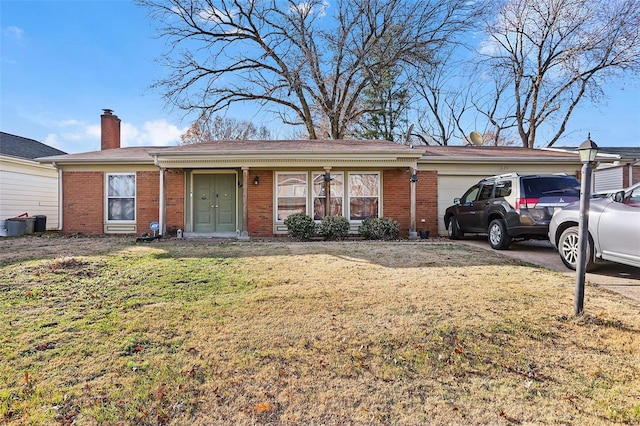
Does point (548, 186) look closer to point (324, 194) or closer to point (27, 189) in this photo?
point (324, 194)

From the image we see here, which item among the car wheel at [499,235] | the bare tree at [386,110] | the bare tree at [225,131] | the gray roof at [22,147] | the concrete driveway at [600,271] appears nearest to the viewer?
the concrete driveway at [600,271]

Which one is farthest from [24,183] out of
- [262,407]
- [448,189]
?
[448,189]

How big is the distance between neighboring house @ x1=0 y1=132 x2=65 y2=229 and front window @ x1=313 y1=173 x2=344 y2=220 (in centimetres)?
1079

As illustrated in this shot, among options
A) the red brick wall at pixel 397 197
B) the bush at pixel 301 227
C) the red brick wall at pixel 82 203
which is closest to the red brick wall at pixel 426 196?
the red brick wall at pixel 397 197

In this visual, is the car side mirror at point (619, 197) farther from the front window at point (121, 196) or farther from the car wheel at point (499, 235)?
the front window at point (121, 196)

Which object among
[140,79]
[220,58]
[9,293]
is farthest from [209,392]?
[220,58]

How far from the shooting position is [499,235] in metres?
7.62

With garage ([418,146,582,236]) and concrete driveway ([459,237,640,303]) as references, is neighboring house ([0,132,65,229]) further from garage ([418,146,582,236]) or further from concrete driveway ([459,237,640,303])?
concrete driveway ([459,237,640,303])

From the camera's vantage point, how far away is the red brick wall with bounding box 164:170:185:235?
37.1 feet

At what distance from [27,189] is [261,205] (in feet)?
32.7

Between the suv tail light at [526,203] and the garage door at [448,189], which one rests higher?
the garage door at [448,189]

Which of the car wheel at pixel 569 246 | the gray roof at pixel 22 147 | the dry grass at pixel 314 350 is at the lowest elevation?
the dry grass at pixel 314 350

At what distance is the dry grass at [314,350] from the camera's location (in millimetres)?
2229

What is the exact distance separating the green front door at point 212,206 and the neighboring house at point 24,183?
22.4ft
